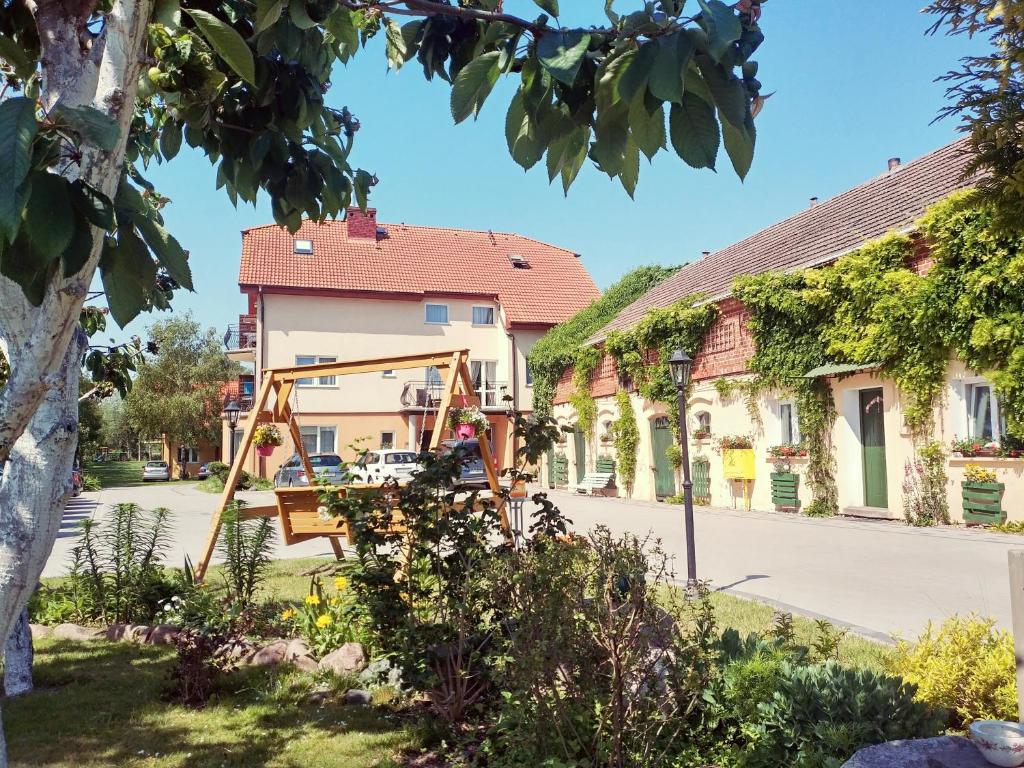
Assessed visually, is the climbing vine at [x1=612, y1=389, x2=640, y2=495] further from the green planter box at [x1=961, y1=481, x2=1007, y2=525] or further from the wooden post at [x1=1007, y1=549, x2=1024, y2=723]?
the wooden post at [x1=1007, y1=549, x2=1024, y2=723]

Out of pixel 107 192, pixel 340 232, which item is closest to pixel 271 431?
pixel 107 192

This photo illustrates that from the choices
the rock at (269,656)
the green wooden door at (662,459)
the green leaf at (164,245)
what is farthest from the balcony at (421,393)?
the green leaf at (164,245)

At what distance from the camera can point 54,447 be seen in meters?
1.87

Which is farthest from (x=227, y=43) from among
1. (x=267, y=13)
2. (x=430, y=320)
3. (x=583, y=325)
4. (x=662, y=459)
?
(x=430, y=320)

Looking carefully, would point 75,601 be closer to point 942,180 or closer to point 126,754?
Answer: point 126,754

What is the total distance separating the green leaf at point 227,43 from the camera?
1.65 m

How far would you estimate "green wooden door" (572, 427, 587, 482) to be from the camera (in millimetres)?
24562

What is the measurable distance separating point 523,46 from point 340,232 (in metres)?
33.4

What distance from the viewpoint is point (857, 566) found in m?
8.91

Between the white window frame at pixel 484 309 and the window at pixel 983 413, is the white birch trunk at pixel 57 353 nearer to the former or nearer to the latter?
the window at pixel 983 413

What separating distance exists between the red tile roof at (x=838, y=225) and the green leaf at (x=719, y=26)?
42.5 ft

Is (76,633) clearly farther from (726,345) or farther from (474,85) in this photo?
(726,345)

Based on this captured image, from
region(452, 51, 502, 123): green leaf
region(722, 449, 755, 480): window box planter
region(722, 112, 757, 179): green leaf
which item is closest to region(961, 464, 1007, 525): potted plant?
region(722, 449, 755, 480): window box planter

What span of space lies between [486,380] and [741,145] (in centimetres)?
3034
